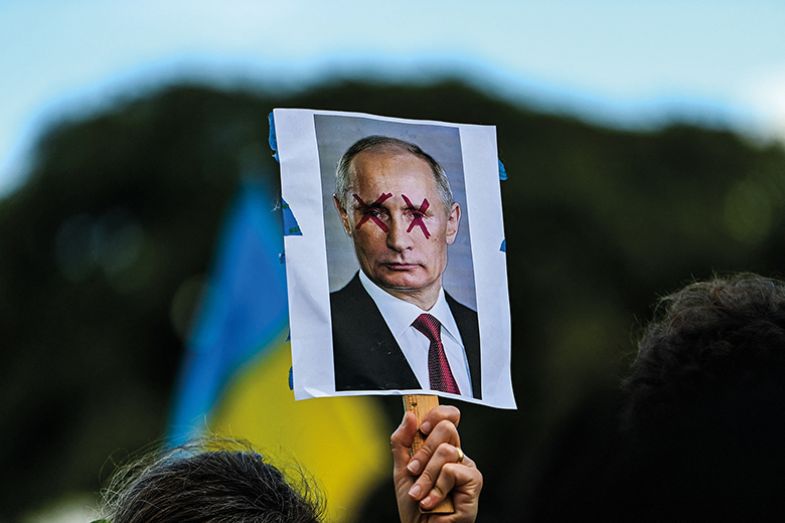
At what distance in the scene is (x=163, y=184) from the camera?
38.9 feet

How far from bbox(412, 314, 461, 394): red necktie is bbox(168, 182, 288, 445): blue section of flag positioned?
5.44 metres

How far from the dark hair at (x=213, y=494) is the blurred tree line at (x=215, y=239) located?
697 centimetres

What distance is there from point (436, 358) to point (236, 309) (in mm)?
7104

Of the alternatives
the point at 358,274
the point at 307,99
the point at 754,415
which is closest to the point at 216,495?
the point at 358,274

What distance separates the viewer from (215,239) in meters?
11.7

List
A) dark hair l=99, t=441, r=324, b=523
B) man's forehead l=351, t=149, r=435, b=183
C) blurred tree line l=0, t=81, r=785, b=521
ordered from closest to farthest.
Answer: dark hair l=99, t=441, r=324, b=523 < man's forehead l=351, t=149, r=435, b=183 < blurred tree line l=0, t=81, r=785, b=521

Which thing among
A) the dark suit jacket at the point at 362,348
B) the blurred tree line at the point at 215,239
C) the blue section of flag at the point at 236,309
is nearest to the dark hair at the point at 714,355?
the dark suit jacket at the point at 362,348

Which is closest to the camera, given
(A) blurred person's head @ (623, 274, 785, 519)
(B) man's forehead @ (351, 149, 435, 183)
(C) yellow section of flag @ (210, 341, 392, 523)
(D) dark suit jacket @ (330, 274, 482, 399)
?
(A) blurred person's head @ (623, 274, 785, 519)

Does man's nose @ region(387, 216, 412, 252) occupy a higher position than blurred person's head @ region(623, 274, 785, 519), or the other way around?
man's nose @ region(387, 216, 412, 252)

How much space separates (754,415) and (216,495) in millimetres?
1014

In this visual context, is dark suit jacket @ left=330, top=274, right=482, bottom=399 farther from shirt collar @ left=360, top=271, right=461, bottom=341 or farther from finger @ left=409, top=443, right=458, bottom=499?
finger @ left=409, top=443, right=458, bottom=499

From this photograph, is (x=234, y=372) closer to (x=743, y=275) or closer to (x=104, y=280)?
(x=104, y=280)

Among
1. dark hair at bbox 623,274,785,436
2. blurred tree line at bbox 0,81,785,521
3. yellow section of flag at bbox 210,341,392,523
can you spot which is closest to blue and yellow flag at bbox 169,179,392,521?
yellow section of flag at bbox 210,341,392,523

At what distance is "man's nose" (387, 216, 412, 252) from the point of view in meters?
2.22
